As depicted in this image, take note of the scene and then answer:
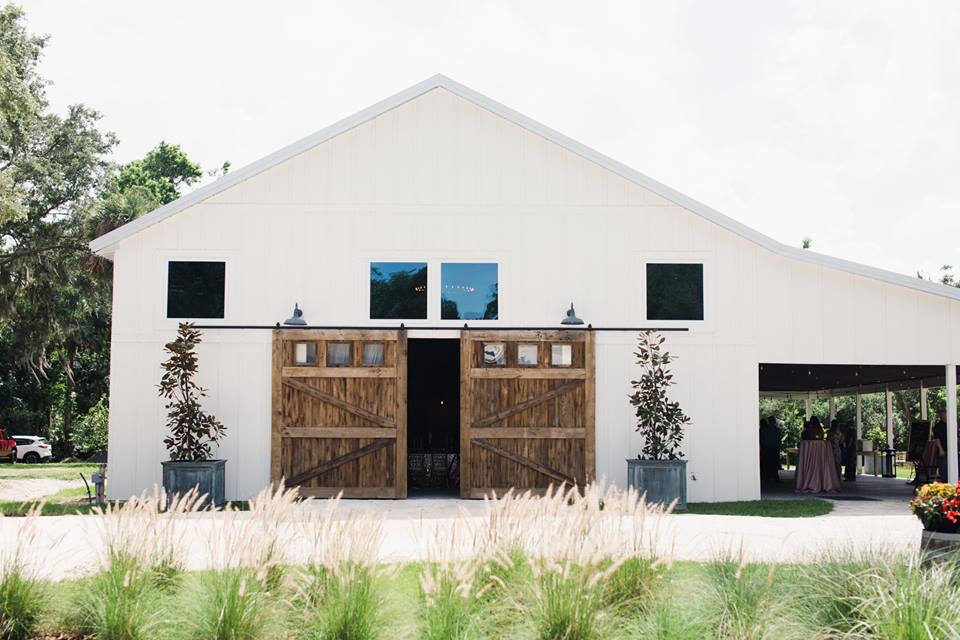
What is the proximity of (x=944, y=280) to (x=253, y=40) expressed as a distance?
116ft

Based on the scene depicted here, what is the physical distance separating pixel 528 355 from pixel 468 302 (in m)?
1.21

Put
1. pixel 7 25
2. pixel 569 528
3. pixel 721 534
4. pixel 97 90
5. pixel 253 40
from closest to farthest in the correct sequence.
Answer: pixel 569 528 < pixel 721 534 < pixel 253 40 < pixel 7 25 < pixel 97 90

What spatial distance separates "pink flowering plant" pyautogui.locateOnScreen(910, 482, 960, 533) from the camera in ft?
25.9

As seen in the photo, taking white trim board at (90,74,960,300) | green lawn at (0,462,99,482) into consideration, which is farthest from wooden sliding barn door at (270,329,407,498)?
green lawn at (0,462,99,482)

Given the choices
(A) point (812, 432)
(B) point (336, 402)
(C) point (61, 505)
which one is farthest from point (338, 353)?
(A) point (812, 432)

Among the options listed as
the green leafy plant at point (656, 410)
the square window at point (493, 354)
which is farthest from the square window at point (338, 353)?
the green leafy plant at point (656, 410)

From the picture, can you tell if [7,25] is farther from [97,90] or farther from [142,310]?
[142,310]

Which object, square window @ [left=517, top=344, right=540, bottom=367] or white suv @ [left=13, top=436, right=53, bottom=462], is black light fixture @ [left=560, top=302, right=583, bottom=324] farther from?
white suv @ [left=13, top=436, right=53, bottom=462]

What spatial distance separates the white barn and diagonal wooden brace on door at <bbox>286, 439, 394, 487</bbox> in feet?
0.11

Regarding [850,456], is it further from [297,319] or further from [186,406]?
[186,406]

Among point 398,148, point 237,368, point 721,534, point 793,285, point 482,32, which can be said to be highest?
point 482,32

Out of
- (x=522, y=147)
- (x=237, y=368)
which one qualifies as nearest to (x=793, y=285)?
(x=522, y=147)

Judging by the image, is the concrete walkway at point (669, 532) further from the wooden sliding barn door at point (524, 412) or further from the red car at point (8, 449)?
the red car at point (8, 449)

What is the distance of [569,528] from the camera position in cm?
586
